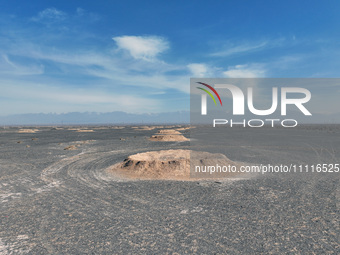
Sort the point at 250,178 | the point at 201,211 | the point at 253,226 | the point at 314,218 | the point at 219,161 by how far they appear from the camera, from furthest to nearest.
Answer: the point at 219,161 → the point at 250,178 → the point at 201,211 → the point at 314,218 → the point at 253,226

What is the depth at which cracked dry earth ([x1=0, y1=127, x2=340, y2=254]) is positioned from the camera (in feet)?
17.2

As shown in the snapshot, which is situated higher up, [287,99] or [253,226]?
[287,99]

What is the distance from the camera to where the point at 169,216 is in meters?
6.88

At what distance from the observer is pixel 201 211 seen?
7.30 m

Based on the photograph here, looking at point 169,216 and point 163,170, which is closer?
point 169,216

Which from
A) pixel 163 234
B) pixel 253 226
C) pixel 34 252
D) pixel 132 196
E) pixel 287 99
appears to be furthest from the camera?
pixel 287 99

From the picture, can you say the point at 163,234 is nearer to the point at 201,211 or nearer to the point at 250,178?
the point at 201,211

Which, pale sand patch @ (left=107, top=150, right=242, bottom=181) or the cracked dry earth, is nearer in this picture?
the cracked dry earth

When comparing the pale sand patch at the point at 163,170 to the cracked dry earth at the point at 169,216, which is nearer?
the cracked dry earth at the point at 169,216

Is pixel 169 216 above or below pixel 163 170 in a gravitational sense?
below

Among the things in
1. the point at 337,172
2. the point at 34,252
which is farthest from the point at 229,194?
the point at 337,172

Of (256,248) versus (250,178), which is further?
(250,178)

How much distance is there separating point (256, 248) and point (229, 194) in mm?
3971

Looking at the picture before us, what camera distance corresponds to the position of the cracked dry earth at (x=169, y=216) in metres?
5.25
